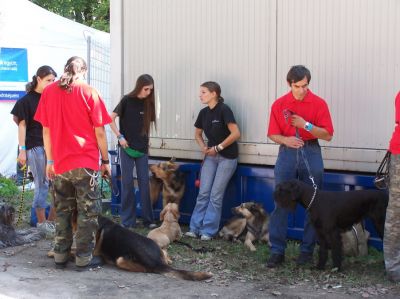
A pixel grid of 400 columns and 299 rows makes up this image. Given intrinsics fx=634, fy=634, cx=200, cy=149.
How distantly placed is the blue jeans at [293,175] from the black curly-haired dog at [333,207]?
0.71ft

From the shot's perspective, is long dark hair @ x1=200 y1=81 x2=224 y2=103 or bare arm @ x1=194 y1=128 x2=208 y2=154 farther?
bare arm @ x1=194 y1=128 x2=208 y2=154

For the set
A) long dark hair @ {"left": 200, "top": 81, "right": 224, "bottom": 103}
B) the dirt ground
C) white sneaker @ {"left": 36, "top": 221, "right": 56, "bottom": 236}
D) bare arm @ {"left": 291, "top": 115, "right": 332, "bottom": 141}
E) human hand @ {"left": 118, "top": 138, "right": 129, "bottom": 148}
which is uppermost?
long dark hair @ {"left": 200, "top": 81, "right": 224, "bottom": 103}

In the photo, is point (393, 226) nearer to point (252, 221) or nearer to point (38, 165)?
point (252, 221)

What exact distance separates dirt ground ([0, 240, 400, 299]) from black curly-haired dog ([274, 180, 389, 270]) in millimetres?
436

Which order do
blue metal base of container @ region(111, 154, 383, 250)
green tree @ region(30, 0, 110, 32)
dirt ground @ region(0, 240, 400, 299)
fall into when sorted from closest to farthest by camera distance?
dirt ground @ region(0, 240, 400, 299)
blue metal base of container @ region(111, 154, 383, 250)
green tree @ region(30, 0, 110, 32)

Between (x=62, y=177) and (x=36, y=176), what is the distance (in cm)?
186

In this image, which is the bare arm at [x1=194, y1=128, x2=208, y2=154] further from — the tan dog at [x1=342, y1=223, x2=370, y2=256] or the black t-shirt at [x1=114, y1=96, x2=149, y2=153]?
the tan dog at [x1=342, y1=223, x2=370, y2=256]

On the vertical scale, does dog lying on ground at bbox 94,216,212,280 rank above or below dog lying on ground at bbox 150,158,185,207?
below

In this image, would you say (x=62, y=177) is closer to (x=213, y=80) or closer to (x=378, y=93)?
(x=213, y=80)

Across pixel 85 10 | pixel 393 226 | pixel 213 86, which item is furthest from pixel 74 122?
pixel 85 10

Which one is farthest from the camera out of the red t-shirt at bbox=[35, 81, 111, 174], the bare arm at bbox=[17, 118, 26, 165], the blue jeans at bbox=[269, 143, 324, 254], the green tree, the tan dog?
the green tree

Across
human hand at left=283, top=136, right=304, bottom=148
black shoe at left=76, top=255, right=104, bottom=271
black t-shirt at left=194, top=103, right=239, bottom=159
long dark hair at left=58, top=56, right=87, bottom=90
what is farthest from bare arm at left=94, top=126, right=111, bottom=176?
black t-shirt at left=194, top=103, right=239, bottom=159

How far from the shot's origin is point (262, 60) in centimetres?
696

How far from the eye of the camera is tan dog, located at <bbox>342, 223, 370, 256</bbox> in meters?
6.15
